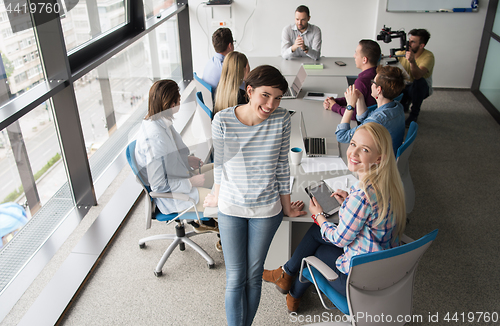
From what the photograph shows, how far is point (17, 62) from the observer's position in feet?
8.02

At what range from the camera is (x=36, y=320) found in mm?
2184

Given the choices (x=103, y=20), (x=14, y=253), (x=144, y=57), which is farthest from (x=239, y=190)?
(x=144, y=57)

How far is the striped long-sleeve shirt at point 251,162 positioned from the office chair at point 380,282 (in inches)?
14.6

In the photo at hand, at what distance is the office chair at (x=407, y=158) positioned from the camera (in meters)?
2.40

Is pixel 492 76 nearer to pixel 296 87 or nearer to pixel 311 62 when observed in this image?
pixel 311 62

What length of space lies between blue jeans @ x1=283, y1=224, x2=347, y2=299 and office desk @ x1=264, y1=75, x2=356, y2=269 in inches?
4.5

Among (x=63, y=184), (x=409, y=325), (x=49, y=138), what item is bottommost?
(x=409, y=325)

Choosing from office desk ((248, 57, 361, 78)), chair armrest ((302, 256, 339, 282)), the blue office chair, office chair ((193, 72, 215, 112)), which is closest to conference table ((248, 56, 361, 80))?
office desk ((248, 57, 361, 78))

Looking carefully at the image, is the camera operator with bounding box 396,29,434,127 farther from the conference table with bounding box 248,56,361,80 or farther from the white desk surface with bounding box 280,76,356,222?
the white desk surface with bounding box 280,76,356,222

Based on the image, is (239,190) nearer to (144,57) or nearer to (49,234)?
(49,234)

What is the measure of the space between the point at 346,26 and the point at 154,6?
283cm

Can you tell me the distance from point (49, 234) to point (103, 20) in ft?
6.74

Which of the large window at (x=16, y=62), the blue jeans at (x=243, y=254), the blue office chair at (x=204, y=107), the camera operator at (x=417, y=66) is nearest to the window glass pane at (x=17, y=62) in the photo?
the large window at (x=16, y=62)

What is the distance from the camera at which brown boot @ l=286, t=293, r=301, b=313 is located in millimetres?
2258
